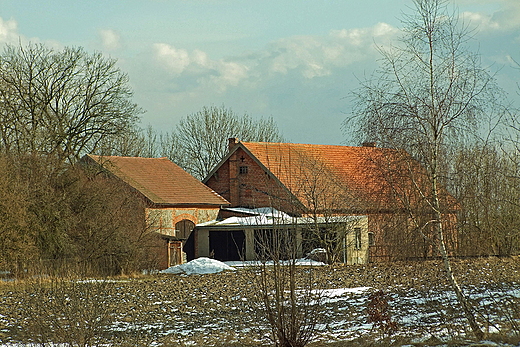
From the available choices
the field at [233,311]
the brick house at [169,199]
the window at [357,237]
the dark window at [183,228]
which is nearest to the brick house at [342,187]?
the window at [357,237]

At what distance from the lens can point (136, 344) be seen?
10.5 meters

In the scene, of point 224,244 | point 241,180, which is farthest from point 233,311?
point 241,180

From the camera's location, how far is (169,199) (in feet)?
112

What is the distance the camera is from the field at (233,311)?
9523 mm

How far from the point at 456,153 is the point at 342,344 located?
4036 mm

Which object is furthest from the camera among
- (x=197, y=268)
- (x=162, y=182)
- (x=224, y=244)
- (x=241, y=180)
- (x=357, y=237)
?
(x=241, y=180)

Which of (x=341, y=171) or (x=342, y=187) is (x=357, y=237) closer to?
(x=342, y=187)

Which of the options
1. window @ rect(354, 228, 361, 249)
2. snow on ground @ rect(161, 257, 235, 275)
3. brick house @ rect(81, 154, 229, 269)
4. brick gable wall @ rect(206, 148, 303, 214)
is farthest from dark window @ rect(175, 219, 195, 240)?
window @ rect(354, 228, 361, 249)

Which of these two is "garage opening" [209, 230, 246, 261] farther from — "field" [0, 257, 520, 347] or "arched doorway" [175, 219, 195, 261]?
"field" [0, 257, 520, 347]

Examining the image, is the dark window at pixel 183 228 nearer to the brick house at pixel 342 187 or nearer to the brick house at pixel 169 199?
the brick house at pixel 169 199

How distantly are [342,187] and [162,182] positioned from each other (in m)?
12.6

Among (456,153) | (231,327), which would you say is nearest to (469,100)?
(456,153)

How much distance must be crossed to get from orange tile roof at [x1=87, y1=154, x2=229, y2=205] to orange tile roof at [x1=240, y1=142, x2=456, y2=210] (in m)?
3.83

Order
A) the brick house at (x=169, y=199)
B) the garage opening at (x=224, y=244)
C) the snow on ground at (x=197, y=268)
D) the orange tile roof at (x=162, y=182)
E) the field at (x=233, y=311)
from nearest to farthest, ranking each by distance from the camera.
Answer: the field at (x=233, y=311) < the snow on ground at (x=197, y=268) < the brick house at (x=169, y=199) < the orange tile roof at (x=162, y=182) < the garage opening at (x=224, y=244)
